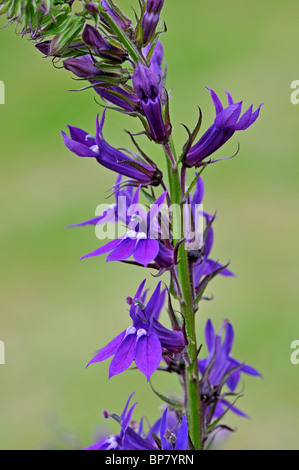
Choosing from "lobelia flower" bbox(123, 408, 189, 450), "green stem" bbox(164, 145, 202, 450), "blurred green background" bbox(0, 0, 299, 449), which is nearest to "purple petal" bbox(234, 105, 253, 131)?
"green stem" bbox(164, 145, 202, 450)

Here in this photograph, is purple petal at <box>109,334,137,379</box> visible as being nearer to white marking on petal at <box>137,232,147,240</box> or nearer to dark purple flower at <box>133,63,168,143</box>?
white marking on petal at <box>137,232,147,240</box>

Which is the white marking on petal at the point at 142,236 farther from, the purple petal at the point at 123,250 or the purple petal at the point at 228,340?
the purple petal at the point at 228,340

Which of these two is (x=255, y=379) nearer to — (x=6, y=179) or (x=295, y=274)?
(x=295, y=274)

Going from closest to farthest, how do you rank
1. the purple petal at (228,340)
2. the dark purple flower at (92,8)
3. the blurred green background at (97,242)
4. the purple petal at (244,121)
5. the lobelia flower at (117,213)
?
the dark purple flower at (92,8), the purple petal at (244,121), the lobelia flower at (117,213), the purple petal at (228,340), the blurred green background at (97,242)

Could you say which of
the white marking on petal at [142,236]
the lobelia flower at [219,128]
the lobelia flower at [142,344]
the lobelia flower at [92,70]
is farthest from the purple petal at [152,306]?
the lobelia flower at [92,70]

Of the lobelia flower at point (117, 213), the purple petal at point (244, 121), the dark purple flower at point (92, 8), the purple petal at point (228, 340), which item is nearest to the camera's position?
the dark purple flower at point (92, 8)

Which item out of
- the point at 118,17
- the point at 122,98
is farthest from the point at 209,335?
the point at 118,17

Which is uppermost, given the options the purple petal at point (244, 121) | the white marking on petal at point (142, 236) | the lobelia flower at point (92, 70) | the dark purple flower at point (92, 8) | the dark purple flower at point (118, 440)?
the dark purple flower at point (92, 8)

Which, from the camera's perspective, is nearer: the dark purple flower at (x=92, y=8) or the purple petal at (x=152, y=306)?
the dark purple flower at (x=92, y=8)
